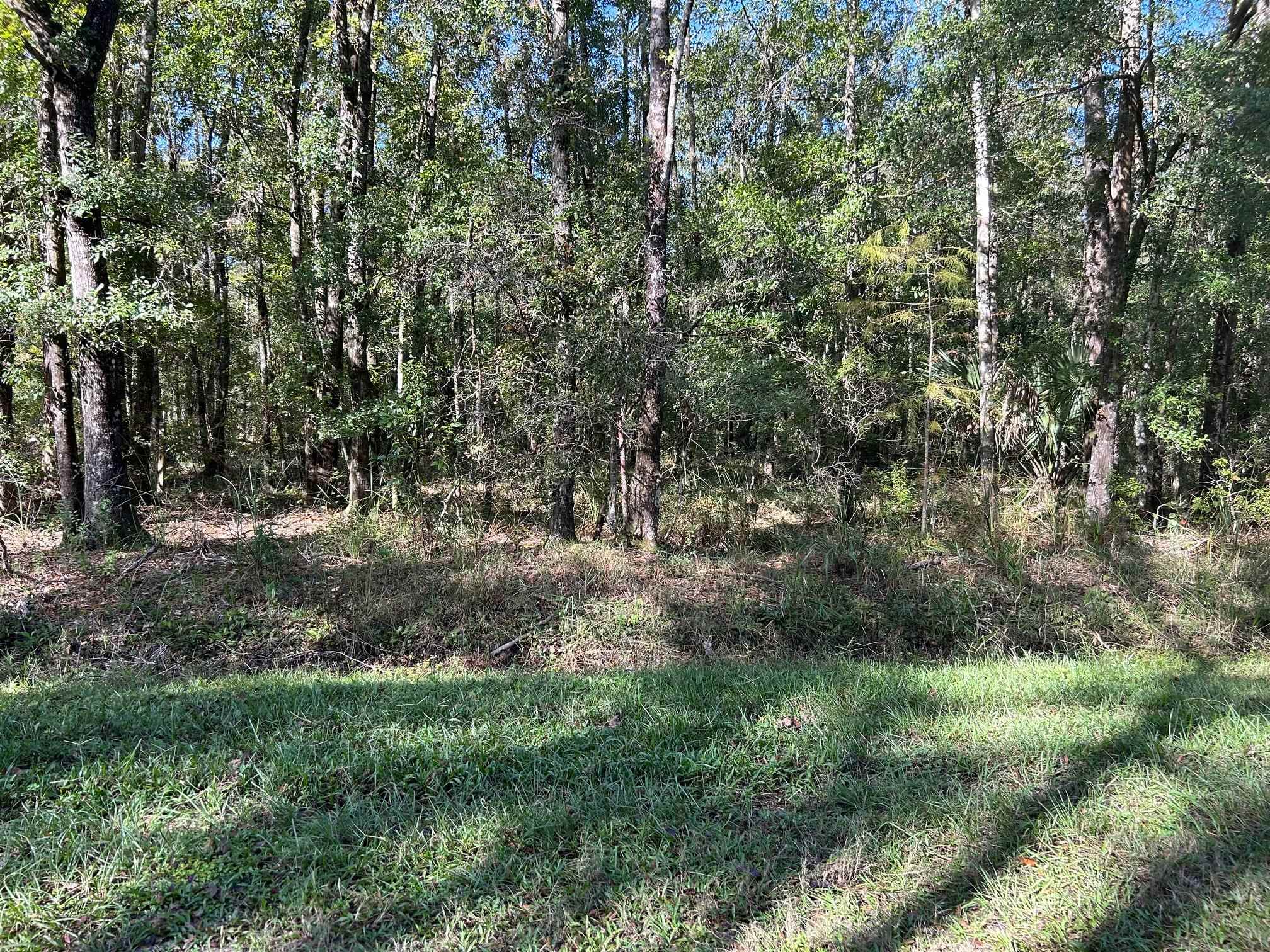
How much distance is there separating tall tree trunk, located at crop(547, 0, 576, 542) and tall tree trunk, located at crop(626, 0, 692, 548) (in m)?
1.00

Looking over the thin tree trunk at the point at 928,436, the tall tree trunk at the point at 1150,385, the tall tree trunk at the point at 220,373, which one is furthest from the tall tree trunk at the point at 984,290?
the tall tree trunk at the point at 220,373

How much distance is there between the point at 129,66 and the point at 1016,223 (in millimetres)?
19838

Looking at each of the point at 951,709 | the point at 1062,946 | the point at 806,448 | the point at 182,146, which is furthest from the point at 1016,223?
the point at 182,146

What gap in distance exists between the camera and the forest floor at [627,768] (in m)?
2.63

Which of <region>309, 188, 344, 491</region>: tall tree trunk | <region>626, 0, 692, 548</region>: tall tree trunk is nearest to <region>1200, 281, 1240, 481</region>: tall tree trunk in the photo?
<region>626, 0, 692, 548</region>: tall tree trunk

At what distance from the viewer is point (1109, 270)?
10.4m

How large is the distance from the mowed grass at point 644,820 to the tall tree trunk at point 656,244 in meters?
5.14

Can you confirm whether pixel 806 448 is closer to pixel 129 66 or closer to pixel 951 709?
pixel 951 709

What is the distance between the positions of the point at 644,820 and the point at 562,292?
7.38 m

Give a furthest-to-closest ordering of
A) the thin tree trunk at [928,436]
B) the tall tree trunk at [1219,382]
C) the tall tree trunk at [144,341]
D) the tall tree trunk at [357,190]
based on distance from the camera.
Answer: the tall tree trunk at [1219,382] < the tall tree trunk at [144,341] < the tall tree trunk at [357,190] < the thin tree trunk at [928,436]

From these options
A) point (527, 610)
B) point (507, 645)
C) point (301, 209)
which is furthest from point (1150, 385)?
point (301, 209)

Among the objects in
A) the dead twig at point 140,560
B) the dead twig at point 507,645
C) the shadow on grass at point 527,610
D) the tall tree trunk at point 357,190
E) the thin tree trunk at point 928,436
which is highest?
the tall tree trunk at point 357,190

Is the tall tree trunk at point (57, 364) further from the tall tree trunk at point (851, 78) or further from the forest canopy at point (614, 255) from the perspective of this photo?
the tall tree trunk at point (851, 78)

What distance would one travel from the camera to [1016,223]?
660 inches
